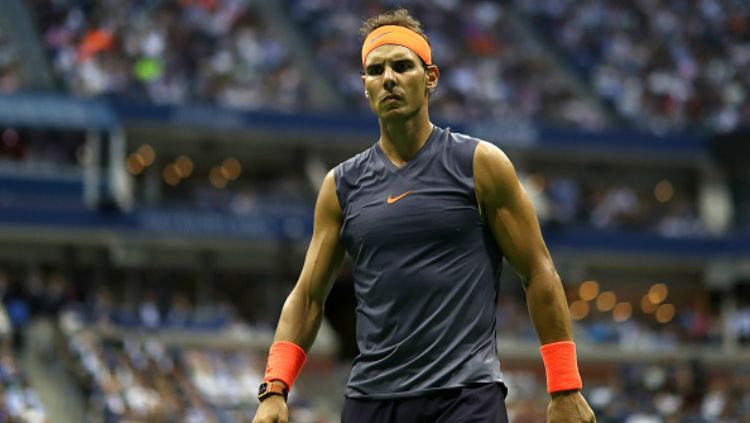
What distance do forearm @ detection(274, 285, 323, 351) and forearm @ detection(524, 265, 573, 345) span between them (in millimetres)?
856

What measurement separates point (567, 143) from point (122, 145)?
1092 cm

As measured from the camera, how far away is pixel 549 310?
475cm

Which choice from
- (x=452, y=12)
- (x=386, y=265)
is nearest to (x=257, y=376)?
(x=452, y=12)

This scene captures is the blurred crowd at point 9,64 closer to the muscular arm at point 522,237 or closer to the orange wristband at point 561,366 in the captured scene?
the muscular arm at point 522,237

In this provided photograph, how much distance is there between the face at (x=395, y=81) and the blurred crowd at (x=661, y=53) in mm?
29780

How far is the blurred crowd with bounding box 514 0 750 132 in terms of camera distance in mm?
34312

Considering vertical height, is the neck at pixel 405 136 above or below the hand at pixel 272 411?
above

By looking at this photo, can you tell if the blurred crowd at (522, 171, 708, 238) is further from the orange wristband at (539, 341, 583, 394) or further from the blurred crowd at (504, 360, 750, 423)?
the orange wristband at (539, 341, 583, 394)

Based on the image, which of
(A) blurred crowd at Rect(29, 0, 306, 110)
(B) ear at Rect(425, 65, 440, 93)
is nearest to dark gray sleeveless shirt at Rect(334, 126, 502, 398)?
(B) ear at Rect(425, 65, 440, 93)

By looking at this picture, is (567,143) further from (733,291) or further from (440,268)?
(440,268)

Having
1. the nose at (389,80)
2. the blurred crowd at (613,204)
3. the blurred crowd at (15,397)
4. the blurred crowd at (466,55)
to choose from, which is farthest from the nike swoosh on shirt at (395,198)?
the blurred crowd at (613,204)

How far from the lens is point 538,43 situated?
3581 centimetres

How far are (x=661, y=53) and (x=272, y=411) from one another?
106 ft

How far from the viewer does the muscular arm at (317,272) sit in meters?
5.05
